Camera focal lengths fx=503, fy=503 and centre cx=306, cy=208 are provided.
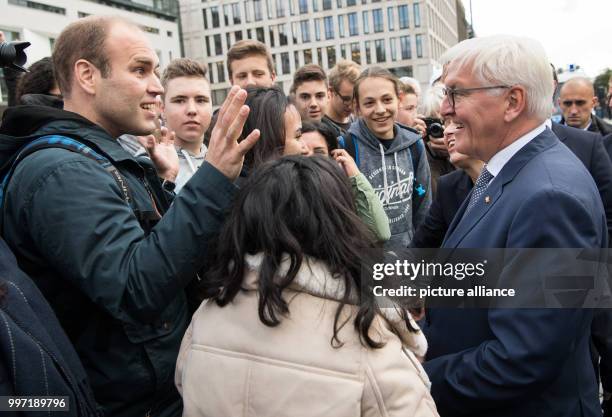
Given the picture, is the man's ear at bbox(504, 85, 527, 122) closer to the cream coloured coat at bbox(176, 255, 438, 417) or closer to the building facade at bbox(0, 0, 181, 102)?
the cream coloured coat at bbox(176, 255, 438, 417)

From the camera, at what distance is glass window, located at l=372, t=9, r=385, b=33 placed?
6374 cm

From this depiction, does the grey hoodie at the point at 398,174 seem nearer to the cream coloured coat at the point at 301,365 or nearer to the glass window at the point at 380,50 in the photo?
the cream coloured coat at the point at 301,365

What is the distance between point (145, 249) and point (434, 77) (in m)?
4.52

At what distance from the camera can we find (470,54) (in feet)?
6.55

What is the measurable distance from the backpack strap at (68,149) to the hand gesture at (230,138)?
0.33m

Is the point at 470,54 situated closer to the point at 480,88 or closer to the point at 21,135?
the point at 480,88

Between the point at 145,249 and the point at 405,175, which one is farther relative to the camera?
the point at 405,175

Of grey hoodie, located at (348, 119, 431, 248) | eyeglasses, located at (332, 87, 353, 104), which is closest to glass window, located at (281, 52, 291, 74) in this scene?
eyeglasses, located at (332, 87, 353, 104)

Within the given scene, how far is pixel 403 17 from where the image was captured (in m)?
62.4

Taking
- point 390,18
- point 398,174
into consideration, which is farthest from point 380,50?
point 398,174

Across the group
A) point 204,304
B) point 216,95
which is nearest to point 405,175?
point 204,304

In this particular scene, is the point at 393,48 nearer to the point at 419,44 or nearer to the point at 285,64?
the point at 419,44

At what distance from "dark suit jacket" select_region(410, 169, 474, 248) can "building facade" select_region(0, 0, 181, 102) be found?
2885cm

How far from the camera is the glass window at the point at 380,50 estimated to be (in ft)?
209
